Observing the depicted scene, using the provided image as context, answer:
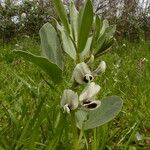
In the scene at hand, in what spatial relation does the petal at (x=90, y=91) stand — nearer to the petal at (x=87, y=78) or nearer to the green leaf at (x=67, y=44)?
the petal at (x=87, y=78)

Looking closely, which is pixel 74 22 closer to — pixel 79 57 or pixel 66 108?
pixel 79 57

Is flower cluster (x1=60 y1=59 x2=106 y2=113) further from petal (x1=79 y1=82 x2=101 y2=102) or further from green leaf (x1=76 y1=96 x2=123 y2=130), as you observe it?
green leaf (x1=76 y1=96 x2=123 y2=130)

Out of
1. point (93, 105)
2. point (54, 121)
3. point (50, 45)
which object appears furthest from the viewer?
point (54, 121)

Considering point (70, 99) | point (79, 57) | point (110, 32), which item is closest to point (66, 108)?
point (70, 99)

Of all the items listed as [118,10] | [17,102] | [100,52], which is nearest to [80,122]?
[100,52]

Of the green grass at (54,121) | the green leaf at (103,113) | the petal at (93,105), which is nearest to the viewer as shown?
the petal at (93,105)

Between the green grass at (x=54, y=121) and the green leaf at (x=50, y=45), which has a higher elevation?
the green leaf at (x=50, y=45)

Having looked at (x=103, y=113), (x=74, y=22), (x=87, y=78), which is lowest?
(x=103, y=113)

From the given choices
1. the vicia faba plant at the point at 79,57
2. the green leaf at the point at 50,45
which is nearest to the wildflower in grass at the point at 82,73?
the vicia faba plant at the point at 79,57
